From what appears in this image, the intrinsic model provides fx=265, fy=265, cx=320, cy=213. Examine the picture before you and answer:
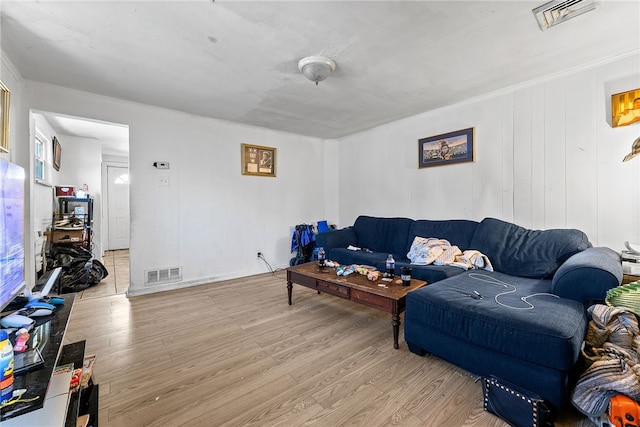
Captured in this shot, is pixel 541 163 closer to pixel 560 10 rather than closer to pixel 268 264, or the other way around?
pixel 560 10

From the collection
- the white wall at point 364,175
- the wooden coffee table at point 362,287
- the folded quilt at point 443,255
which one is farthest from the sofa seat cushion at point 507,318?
the white wall at point 364,175

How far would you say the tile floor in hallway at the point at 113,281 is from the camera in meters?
3.57

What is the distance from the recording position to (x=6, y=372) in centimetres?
81

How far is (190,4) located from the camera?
171cm

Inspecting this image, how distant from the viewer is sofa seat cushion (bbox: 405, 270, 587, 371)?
1.41 m

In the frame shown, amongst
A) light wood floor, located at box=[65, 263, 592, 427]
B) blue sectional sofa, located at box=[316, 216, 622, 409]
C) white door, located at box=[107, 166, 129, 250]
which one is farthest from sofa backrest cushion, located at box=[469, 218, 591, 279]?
white door, located at box=[107, 166, 129, 250]

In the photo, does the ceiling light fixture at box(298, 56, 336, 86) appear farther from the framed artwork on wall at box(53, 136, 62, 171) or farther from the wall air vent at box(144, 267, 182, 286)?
the framed artwork on wall at box(53, 136, 62, 171)

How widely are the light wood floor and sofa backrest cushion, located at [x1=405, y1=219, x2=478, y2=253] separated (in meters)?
1.28

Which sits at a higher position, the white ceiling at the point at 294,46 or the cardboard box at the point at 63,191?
the white ceiling at the point at 294,46

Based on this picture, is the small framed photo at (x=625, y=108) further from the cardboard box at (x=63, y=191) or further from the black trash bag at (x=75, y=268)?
the cardboard box at (x=63, y=191)

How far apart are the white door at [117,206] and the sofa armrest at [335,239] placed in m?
5.75

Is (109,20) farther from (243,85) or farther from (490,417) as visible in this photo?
(490,417)

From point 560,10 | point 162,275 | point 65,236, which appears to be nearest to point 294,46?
point 560,10

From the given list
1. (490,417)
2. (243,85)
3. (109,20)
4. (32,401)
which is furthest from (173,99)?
(490,417)
